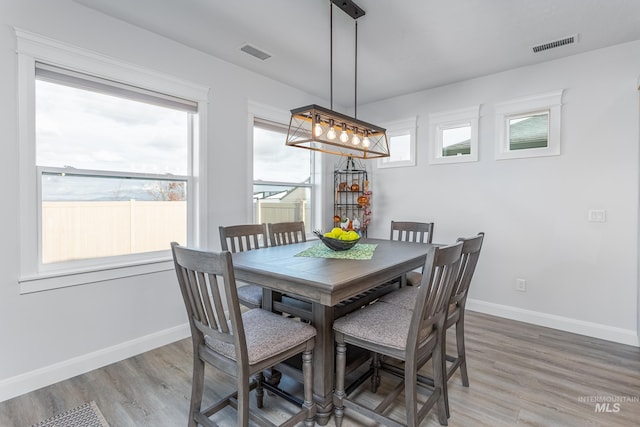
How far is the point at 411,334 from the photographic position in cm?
156

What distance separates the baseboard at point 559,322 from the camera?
9.46 feet

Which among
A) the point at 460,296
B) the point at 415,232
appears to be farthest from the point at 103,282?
the point at 415,232

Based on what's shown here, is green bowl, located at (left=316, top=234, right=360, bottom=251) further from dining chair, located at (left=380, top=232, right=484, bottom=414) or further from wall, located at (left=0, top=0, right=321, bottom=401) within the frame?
wall, located at (left=0, top=0, right=321, bottom=401)

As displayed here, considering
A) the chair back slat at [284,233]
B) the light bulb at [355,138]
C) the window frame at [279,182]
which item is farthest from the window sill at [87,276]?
the light bulb at [355,138]

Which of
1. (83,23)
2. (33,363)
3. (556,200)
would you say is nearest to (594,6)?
(556,200)

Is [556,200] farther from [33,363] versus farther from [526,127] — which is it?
[33,363]

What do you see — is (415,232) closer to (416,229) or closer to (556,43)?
(416,229)

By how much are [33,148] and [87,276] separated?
975 mm

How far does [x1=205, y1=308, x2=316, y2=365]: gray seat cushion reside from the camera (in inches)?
59.4

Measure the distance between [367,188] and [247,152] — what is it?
6.10ft

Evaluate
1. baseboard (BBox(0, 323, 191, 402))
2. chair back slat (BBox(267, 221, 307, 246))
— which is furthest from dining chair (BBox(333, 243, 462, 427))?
baseboard (BBox(0, 323, 191, 402))

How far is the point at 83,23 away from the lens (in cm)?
→ 232

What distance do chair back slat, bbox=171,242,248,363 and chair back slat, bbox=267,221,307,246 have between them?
4.47ft

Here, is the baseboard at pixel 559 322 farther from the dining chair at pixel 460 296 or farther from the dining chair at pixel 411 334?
the dining chair at pixel 411 334
